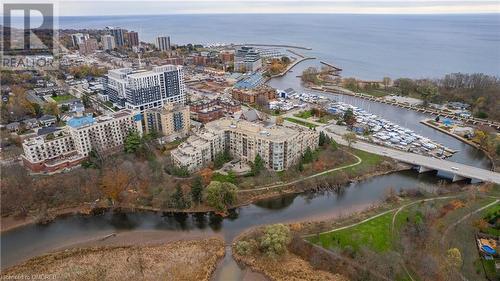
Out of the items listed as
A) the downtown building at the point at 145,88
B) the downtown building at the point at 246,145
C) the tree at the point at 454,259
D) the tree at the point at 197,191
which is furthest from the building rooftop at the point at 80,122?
the tree at the point at 454,259

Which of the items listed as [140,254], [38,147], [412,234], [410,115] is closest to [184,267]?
[140,254]

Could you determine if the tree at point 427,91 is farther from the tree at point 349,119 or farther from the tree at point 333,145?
the tree at point 333,145

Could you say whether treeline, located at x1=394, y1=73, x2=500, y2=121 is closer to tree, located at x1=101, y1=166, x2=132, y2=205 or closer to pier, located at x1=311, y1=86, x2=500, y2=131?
pier, located at x1=311, y1=86, x2=500, y2=131

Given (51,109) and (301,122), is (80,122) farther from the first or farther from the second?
(301,122)

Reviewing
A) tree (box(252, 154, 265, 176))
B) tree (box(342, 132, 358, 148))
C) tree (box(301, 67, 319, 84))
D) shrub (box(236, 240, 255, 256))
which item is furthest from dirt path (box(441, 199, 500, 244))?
tree (box(301, 67, 319, 84))

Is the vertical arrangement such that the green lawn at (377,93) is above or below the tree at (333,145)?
above

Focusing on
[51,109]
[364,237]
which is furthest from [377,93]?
[51,109]

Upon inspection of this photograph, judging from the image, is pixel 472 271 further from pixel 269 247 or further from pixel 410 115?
pixel 410 115

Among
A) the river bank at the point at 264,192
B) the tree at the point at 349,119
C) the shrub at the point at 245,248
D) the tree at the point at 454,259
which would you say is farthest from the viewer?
the tree at the point at 349,119
